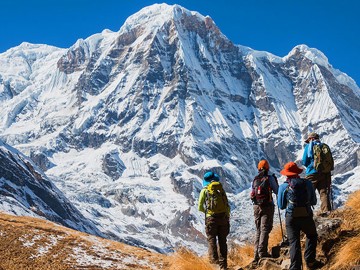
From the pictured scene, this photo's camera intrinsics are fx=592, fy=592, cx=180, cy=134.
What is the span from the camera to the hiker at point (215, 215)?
14477 millimetres

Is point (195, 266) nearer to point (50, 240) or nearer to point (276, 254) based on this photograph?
point (276, 254)

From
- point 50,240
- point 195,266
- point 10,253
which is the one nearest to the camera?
point 195,266

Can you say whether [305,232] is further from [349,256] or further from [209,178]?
[209,178]

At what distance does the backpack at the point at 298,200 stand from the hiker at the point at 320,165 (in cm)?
341

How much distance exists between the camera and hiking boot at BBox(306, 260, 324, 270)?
39.2 feet

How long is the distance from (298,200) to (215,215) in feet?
9.89

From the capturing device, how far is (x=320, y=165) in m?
15.3

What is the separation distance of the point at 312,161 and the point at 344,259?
4604mm

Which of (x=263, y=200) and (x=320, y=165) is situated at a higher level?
(x=320, y=165)

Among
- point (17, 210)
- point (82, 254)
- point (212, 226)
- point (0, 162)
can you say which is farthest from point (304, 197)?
point (0, 162)

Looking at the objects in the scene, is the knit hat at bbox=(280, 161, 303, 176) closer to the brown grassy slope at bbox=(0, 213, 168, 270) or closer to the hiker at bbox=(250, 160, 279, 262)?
the hiker at bbox=(250, 160, 279, 262)

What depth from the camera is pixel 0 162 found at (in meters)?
169

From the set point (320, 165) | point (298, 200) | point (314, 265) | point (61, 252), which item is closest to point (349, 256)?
point (314, 265)

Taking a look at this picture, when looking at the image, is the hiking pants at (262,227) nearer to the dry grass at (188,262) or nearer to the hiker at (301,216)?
the dry grass at (188,262)
